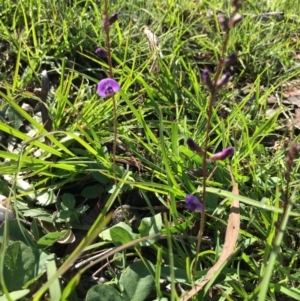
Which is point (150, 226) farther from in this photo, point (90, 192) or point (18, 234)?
point (18, 234)

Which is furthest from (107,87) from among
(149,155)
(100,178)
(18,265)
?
(18,265)

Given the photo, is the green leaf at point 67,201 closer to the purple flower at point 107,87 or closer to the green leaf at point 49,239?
the green leaf at point 49,239

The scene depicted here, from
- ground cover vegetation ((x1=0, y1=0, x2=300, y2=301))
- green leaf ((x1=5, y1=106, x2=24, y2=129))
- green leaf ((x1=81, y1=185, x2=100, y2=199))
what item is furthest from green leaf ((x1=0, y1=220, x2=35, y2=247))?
green leaf ((x1=5, y1=106, x2=24, y2=129))

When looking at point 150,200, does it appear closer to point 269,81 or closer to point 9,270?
point 9,270

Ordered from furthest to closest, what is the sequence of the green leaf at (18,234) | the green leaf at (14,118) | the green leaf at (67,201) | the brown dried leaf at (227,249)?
the green leaf at (14,118) < the green leaf at (67,201) < the green leaf at (18,234) < the brown dried leaf at (227,249)

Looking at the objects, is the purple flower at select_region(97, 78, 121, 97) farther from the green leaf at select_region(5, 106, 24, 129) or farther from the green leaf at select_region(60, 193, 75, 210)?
the green leaf at select_region(5, 106, 24, 129)

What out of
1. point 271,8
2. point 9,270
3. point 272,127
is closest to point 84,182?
point 9,270

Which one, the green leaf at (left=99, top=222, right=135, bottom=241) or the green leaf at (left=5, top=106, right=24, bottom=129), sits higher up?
the green leaf at (left=5, top=106, right=24, bottom=129)

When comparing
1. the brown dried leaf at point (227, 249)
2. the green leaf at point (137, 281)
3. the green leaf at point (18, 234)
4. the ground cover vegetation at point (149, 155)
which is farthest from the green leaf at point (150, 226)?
the green leaf at point (18, 234)
